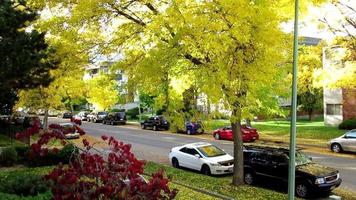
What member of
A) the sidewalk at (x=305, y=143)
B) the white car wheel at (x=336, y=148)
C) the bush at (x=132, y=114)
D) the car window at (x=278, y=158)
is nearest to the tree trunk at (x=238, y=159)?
the car window at (x=278, y=158)

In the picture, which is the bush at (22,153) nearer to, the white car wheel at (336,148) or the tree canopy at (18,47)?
the tree canopy at (18,47)

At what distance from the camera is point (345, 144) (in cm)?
2614

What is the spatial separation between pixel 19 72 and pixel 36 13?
215cm

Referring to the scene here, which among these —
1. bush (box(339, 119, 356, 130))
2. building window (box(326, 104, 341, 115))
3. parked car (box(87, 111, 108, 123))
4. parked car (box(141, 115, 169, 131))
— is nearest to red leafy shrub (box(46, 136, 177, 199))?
bush (box(339, 119, 356, 130))

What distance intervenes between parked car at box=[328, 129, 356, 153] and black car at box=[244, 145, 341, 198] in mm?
9344

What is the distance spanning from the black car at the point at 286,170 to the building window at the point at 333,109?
81.5ft

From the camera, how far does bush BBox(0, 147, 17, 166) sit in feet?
70.9

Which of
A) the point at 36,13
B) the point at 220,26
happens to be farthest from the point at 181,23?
the point at 36,13

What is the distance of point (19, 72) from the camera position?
16234 millimetres

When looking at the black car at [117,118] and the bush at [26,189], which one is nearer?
the bush at [26,189]

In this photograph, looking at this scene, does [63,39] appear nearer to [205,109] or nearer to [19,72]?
[19,72]

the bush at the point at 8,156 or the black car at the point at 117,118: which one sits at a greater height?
the black car at the point at 117,118

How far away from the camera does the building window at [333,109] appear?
41.3 meters

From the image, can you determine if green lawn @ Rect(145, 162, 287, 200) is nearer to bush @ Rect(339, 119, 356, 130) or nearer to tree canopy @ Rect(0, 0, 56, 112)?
tree canopy @ Rect(0, 0, 56, 112)
